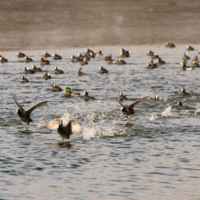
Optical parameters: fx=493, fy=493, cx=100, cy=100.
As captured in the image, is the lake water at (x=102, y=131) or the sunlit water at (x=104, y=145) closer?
the sunlit water at (x=104, y=145)

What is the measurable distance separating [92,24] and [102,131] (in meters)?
56.2

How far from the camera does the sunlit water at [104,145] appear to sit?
621 inches

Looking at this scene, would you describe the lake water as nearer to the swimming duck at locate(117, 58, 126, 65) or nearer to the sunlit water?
the sunlit water

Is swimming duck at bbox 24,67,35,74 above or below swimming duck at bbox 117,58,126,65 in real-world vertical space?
below

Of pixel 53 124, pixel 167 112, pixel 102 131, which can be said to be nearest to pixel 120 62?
pixel 167 112

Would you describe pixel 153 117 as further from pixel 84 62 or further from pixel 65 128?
pixel 84 62

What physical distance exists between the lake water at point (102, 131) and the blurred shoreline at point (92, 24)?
796 mm

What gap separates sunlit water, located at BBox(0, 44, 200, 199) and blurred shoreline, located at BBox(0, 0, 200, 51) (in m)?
25.1

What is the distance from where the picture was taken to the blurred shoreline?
6244 centimetres

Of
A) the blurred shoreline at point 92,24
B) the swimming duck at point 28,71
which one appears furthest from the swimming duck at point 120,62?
the blurred shoreline at point 92,24

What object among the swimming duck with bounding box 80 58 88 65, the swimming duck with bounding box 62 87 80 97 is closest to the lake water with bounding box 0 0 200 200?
the swimming duck with bounding box 62 87 80 97

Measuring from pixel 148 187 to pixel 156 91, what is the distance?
18.1 meters

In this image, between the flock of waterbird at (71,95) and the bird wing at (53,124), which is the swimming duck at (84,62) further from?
the bird wing at (53,124)

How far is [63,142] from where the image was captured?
2128cm
